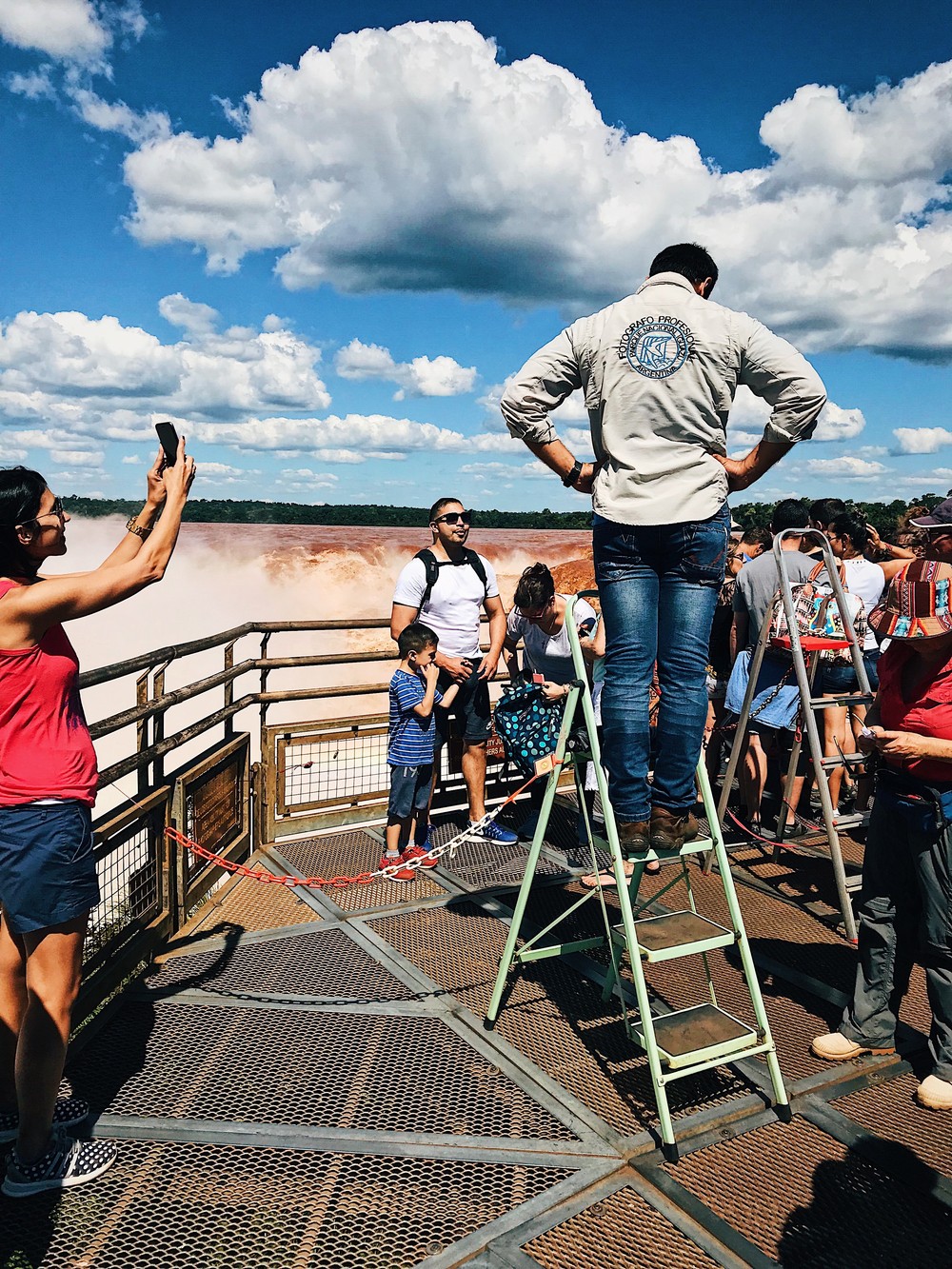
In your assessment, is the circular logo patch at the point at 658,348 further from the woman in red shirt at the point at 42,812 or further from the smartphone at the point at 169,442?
the woman in red shirt at the point at 42,812

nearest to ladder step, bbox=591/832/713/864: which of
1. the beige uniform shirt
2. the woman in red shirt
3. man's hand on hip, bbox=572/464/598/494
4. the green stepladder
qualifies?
the green stepladder

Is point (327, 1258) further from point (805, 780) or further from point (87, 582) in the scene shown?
point (805, 780)

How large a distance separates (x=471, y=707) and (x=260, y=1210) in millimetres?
3648

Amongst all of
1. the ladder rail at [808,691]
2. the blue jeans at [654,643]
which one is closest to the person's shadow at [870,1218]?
the blue jeans at [654,643]

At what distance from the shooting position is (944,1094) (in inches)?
119

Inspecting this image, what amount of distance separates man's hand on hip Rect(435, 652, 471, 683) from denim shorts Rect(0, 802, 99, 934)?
10.6ft

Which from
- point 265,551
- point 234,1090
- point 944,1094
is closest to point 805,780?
point 944,1094

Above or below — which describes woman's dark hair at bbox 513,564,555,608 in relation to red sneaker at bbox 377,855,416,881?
above

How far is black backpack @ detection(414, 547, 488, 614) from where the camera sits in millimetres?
5645

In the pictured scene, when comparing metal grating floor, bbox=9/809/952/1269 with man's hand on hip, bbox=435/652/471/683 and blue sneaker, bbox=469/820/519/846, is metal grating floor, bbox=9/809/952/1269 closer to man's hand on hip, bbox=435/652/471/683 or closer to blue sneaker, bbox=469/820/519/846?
blue sneaker, bbox=469/820/519/846

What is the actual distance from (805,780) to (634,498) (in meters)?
4.00

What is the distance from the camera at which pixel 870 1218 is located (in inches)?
97.3

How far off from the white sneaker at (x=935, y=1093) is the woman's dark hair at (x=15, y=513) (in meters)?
3.39

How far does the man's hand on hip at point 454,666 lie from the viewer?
5.64 meters
